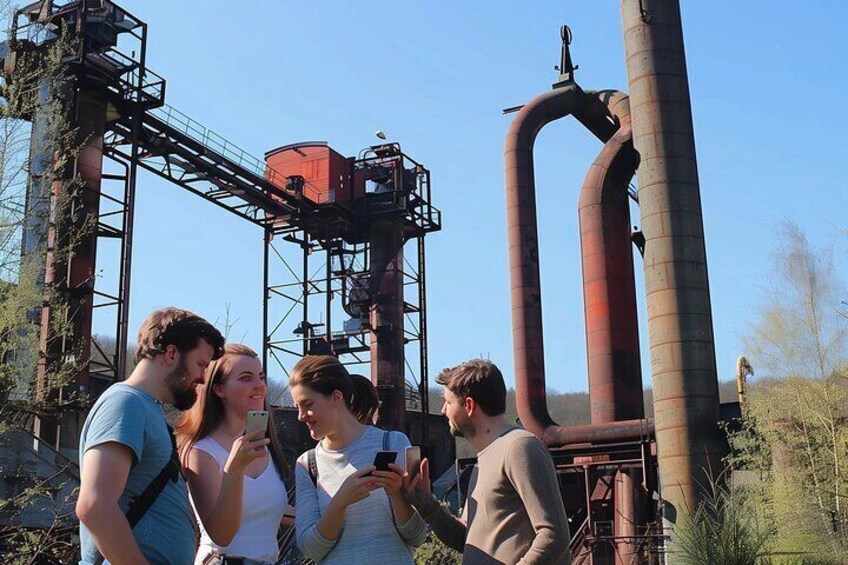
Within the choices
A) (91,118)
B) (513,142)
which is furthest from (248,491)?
(91,118)

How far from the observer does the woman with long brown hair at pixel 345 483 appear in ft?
11.2

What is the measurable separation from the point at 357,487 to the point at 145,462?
842mm

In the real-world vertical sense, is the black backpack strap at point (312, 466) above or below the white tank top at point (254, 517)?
above

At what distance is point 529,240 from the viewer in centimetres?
2039

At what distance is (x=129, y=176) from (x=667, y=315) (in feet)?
49.0

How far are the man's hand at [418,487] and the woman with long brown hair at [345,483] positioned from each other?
1.1 inches

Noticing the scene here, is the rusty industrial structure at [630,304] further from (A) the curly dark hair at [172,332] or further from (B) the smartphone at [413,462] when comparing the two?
(A) the curly dark hair at [172,332]

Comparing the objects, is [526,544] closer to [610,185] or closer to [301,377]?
[301,377]

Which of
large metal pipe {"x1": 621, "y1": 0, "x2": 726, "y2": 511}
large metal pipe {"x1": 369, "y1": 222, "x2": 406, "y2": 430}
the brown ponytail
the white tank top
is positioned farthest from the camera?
large metal pipe {"x1": 369, "y1": 222, "x2": 406, "y2": 430}

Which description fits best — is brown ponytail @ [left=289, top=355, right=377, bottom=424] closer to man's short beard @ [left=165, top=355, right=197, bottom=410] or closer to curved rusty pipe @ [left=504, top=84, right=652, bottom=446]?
man's short beard @ [left=165, top=355, right=197, bottom=410]

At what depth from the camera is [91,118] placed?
22.1 meters

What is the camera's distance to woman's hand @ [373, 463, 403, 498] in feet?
10.9

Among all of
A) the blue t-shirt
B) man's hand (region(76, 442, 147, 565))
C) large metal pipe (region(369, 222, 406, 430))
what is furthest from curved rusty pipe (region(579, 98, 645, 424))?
man's hand (region(76, 442, 147, 565))

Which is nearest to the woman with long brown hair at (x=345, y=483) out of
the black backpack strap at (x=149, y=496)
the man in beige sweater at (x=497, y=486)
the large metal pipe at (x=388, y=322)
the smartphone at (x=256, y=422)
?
the man in beige sweater at (x=497, y=486)
